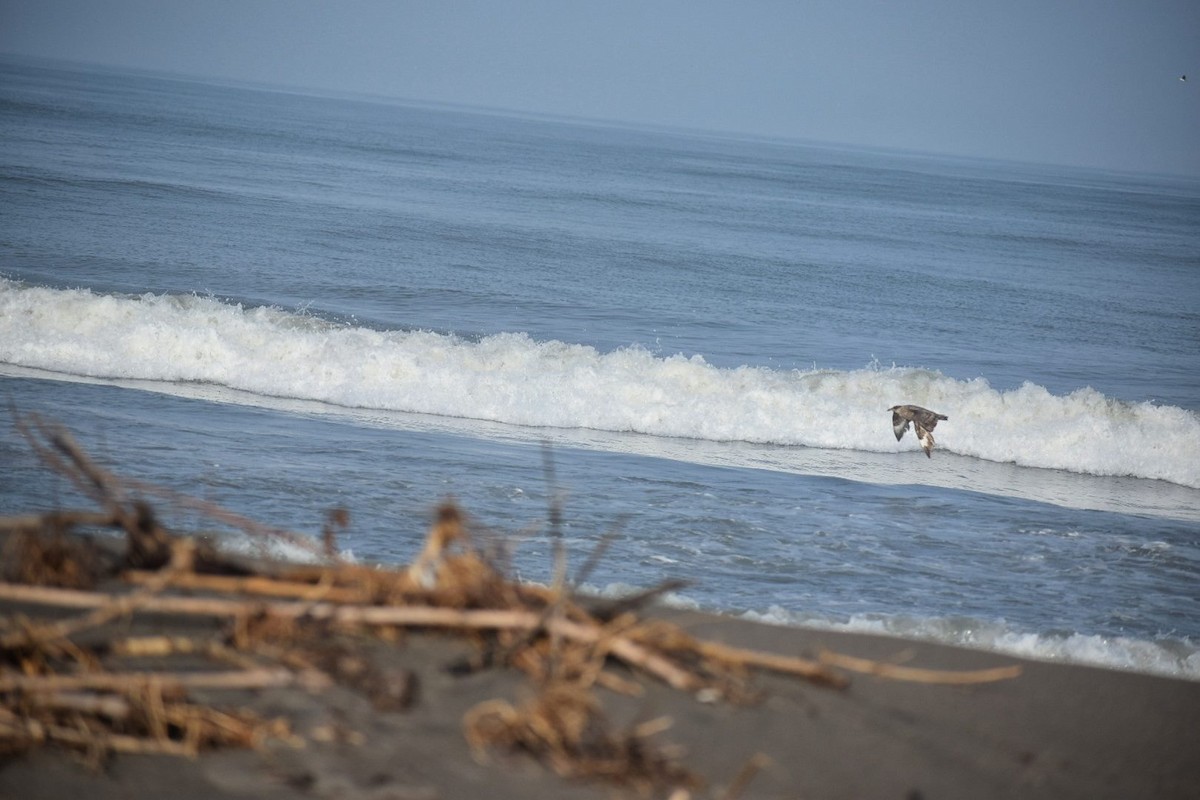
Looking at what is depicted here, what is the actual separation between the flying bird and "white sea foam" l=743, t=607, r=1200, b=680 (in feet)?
21.1

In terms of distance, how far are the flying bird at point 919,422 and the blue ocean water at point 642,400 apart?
0.36 metres

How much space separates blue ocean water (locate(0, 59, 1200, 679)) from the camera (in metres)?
6.96

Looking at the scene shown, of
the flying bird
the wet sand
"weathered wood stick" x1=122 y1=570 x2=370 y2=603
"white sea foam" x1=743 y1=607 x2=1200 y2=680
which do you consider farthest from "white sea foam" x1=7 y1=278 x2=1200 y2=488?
"weathered wood stick" x1=122 y1=570 x2=370 y2=603

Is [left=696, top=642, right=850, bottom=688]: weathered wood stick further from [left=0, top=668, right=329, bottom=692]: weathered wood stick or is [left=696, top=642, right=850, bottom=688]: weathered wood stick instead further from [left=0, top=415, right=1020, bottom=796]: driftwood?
[left=0, top=668, right=329, bottom=692]: weathered wood stick

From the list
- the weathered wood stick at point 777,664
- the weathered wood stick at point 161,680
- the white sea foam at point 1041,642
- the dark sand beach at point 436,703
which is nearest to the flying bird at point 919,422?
the white sea foam at point 1041,642

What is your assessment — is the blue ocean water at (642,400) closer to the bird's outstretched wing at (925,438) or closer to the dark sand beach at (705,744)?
the bird's outstretched wing at (925,438)

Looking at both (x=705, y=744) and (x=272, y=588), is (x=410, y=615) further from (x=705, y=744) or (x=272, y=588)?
(x=705, y=744)

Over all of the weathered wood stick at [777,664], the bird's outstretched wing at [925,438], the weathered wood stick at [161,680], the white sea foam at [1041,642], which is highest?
the bird's outstretched wing at [925,438]

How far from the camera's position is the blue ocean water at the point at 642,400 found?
6.96 m

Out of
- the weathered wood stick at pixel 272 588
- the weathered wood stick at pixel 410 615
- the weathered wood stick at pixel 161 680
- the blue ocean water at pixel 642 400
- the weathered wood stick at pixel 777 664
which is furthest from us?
the blue ocean water at pixel 642 400

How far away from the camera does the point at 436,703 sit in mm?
2777

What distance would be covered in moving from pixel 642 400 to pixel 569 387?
0.87 meters

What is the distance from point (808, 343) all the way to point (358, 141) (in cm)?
5239

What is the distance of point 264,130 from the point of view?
63000 millimetres
